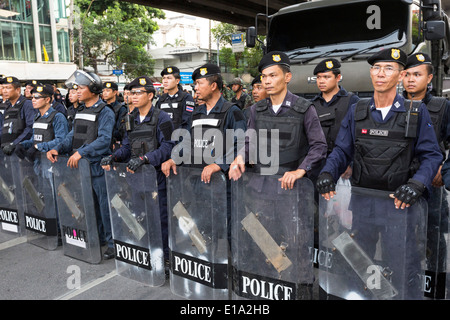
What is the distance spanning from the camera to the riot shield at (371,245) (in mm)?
2141

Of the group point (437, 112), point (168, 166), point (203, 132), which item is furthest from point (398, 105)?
point (168, 166)

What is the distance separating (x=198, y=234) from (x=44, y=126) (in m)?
2.57

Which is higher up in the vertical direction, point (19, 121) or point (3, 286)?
point (19, 121)

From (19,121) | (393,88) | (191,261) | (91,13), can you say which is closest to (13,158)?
(19,121)

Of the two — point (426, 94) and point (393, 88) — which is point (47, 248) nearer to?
point (393, 88)

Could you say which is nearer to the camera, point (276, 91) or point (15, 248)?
point (276, 91)

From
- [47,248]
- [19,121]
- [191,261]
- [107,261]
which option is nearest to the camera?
[191,261]

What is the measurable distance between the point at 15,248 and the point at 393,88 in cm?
423

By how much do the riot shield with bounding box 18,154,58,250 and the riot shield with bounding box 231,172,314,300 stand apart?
2.47 metres

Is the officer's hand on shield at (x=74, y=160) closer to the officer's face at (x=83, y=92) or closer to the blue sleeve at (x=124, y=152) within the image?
the blue sleeve at (x=124, y=152)

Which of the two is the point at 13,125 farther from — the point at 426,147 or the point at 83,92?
the point at 426,147

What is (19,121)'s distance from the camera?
4949mm

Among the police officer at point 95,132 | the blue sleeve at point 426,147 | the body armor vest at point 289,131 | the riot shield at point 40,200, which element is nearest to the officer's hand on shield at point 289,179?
the body armor vest at point 289,131

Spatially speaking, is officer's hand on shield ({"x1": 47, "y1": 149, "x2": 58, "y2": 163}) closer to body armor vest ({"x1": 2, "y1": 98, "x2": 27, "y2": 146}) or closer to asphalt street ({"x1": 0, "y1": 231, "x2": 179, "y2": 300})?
asphalt street ({"x1": 0, "y1": 231, "x2": 179, "y2": 300})
